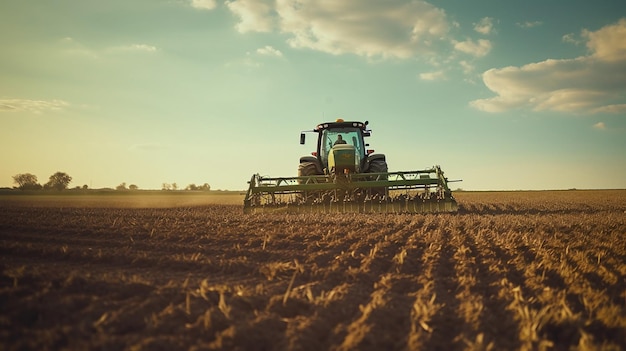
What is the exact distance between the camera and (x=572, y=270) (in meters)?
4.70

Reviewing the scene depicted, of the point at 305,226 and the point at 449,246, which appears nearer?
the point at 449,246

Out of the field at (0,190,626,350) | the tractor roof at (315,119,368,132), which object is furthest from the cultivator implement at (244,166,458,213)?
the field at (0,190,626,350)

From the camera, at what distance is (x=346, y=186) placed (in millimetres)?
12523

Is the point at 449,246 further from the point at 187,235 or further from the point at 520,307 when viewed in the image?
the point at 187,235

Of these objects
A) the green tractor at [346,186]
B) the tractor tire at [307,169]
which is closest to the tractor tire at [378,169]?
the green tractor at [346,186]

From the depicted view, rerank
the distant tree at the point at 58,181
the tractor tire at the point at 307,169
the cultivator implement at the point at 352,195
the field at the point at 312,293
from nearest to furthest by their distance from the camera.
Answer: the field at the point at 312,293 < the cultivator implement at the point at 352,195 < the tractor tire at the point at 307,169 < the distant tree at the point at 58,181

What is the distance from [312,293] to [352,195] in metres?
9.40

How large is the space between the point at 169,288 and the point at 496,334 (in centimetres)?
267

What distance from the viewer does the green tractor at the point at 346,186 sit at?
1249 centimetres

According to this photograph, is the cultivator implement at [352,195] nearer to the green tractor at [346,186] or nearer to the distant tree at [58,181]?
the green tractor at [346,186]

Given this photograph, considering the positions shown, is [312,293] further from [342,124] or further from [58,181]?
[58,181]

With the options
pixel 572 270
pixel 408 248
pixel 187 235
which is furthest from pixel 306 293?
pixel 187 235

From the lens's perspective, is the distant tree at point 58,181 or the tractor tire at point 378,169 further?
the distant tree at point 58,181

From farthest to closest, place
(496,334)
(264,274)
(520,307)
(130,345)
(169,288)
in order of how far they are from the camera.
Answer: (264,274), (169,288), (520,307), (496,334), (130,345)
